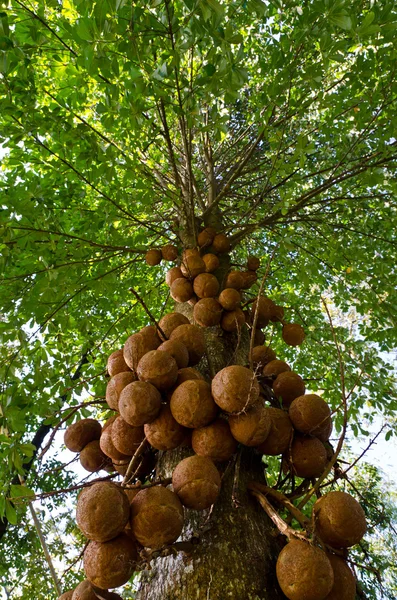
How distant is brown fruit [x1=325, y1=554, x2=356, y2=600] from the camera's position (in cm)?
108

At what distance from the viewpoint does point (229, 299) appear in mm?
2115

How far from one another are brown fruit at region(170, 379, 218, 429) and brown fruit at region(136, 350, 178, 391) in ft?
0.25

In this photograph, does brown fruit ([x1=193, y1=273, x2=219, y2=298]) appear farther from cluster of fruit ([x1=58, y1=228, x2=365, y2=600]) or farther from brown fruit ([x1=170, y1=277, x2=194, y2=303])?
cluster of fruit ([x1=58, y1=228, x2=365, y2=600])

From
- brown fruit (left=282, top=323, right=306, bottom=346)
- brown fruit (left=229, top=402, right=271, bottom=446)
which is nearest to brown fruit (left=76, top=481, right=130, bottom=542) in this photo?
brown fruit (left=229, top=402, right=271, bottom=446)

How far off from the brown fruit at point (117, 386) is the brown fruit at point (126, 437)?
0.35 ft

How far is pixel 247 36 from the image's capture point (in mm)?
4348

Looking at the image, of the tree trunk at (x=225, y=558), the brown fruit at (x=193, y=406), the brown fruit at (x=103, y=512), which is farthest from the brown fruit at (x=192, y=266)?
the brown fruit at (x=103, y=512)

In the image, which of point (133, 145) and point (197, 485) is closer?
point (197, 485)

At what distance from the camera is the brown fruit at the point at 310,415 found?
4.62ft

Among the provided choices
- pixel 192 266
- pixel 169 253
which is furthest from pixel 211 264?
pixel 169 253

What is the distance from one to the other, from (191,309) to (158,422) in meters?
1.10

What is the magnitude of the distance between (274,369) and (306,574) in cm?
90

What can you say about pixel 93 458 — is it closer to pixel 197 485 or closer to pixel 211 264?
pixel 197 485

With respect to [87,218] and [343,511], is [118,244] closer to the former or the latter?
[87,218]
